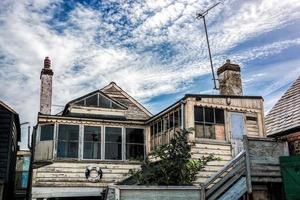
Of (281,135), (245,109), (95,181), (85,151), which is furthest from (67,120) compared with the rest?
(281,135)

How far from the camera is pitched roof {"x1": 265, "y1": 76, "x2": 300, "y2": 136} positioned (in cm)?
1330

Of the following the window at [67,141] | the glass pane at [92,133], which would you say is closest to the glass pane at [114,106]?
the glass pane at [92,133]

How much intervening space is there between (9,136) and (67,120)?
279cm

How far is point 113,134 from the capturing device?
1908cm

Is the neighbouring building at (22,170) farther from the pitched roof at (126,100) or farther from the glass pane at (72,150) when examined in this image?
the glass pane at (72,150)

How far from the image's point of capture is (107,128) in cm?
1897

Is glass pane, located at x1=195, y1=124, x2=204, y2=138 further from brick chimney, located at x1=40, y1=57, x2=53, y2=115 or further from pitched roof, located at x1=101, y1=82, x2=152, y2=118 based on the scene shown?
pitched roof, located at x1=101, y1=82, x2=152, y2=118

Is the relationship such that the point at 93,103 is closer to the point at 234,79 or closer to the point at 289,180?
the point at 234,79

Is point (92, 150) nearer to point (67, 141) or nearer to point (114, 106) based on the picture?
point (67, 141)

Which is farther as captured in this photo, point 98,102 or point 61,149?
point 98,102

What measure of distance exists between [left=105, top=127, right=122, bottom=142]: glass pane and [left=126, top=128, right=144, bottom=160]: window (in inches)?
17.6

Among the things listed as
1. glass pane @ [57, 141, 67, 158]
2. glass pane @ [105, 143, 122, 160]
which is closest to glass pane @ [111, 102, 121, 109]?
glass pane @ [105, 143, 122, 160]

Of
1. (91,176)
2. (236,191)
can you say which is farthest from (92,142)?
(236,191)

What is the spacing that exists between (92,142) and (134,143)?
2.26 meters
